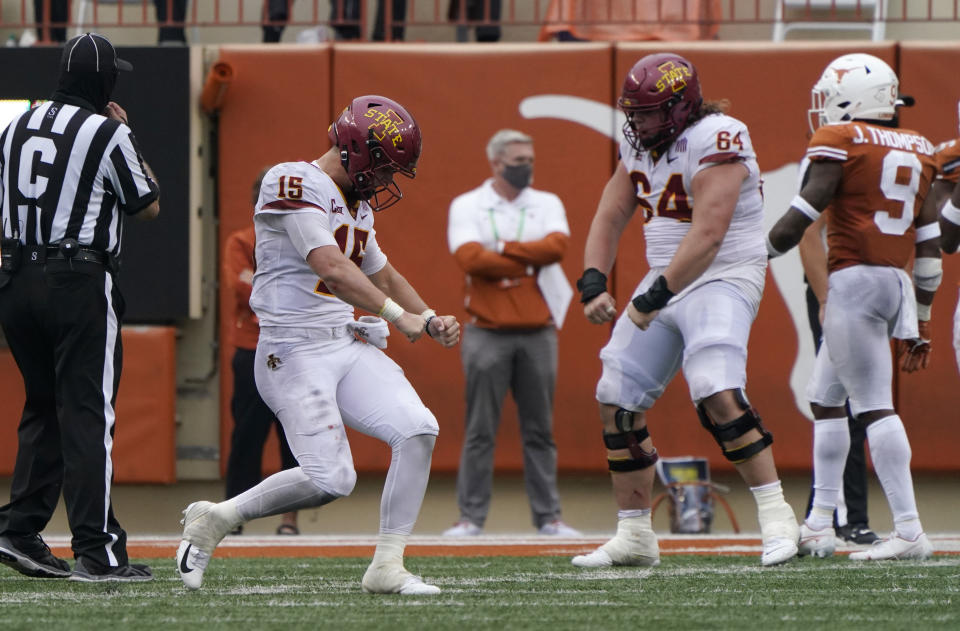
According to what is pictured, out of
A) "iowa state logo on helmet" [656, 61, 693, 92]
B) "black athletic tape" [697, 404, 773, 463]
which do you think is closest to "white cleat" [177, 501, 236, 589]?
"black athletic tape" [697, 404, 773, 463]

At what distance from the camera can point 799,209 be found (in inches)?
222

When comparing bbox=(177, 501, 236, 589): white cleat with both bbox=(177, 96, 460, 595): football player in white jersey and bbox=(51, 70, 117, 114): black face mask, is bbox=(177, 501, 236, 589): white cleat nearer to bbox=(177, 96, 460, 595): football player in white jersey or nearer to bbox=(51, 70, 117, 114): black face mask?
bbox=(177, 96, 460, 595): football player in white jersey

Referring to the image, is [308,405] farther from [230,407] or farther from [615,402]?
[230,407]

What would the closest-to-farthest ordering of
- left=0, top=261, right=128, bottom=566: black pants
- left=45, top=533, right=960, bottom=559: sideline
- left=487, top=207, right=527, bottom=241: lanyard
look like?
left=0, top=261, right=128, bottom=566: black pants < left=45, top=533, right=960, bottom=559: sideline < left=487, top=207, right=527, bottom=241: lanyard

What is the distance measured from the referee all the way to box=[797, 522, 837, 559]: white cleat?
Answer: 8.42ft

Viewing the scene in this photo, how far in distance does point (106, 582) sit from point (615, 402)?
1.92 m

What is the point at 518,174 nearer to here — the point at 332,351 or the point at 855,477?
the point at 855,477

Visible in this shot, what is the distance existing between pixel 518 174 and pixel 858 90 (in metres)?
2.81

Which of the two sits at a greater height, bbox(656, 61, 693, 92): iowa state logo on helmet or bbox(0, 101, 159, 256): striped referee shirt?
bbox(656, 61, 693, 92): iowa state logo on helmet

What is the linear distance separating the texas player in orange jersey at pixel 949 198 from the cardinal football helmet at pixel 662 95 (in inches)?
51.6

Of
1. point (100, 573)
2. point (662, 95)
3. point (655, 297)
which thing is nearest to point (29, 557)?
point (100, 573)

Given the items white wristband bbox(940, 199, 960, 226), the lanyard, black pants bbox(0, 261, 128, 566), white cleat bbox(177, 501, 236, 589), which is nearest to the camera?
white cleat bbox(177, 501, 236, 589)

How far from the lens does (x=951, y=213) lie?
19.9 ft

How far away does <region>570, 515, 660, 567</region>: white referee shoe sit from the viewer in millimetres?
5578
